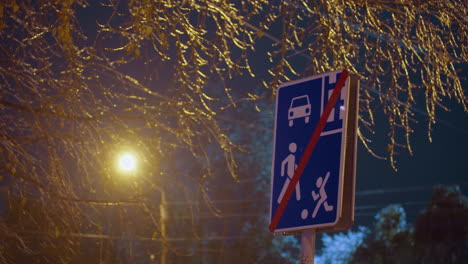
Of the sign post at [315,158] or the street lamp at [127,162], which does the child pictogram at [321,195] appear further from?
the street lamp at [127,162]

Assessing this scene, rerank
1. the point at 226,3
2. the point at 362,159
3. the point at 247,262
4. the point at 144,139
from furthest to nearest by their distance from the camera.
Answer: the point at 362,159
the point at 247,262
the point at 144,139
the point at 226,3

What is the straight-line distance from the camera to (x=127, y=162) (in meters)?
6.98

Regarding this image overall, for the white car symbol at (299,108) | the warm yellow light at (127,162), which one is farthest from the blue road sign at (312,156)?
the warm yellow light at (127,162)

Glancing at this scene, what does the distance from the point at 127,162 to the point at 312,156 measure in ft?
10.5

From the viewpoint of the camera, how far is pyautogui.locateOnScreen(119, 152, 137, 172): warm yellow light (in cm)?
698

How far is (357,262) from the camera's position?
26672 millimetres

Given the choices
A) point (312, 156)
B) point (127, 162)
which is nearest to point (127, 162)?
point (127, 162)

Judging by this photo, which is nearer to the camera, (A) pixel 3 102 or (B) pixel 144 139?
(A) pixel 3 102

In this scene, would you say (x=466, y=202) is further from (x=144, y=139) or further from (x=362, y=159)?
(x=144, y=139)

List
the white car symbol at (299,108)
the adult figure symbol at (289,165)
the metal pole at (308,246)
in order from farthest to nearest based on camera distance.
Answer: the white car symbol at (299,108)
the adult figure symbol at (289,165)
the metal pole at (308,246)

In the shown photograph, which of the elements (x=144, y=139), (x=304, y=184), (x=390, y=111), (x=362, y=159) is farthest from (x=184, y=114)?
(x=362, y=159)

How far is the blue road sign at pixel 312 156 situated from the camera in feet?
13.0

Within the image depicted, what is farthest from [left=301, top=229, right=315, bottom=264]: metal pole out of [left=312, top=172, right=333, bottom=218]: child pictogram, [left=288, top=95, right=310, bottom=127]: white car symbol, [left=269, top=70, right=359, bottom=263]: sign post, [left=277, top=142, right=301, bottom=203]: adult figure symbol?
[left=288, top=95, right=310, bottom=127]: white car symbol

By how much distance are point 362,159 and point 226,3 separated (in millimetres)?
28934
